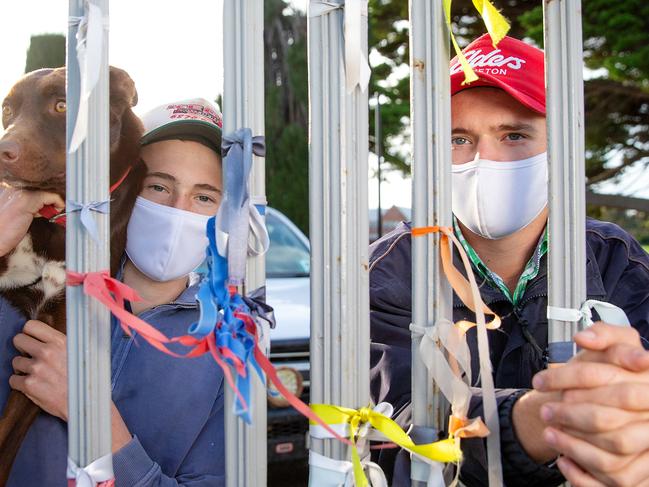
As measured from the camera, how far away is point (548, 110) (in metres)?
1.21

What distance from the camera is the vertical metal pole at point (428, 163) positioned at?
1.23m

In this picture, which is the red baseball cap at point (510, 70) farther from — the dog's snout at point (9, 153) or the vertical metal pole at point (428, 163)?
the dog's snout at point (9, 153)

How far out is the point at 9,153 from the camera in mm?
1609

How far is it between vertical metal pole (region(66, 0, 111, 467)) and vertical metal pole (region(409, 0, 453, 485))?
0.55 meters

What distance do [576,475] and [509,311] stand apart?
0.68 meters

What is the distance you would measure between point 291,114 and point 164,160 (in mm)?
14544

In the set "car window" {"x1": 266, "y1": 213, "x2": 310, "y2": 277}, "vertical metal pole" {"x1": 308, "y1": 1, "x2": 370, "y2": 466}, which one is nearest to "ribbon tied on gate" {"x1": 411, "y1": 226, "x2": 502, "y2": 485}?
"vertical metal pole" {"x1": 308, "y1": 1, "x2": 370, "y2": 466}

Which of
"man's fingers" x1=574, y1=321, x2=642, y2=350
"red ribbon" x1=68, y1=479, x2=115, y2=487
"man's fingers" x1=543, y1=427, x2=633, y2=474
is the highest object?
"man's fingers" x1=574, y1=321, x2=642, y2=350

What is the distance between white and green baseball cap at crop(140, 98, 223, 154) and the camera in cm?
176

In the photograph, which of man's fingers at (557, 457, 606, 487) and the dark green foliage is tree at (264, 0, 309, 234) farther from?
man's fingers at (557, 457, 606, 487)

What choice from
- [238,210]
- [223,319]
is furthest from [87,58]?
[223,319]

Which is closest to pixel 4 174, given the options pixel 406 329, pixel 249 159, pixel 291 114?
pixel 249 159

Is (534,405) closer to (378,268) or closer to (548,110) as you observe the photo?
(548,110)

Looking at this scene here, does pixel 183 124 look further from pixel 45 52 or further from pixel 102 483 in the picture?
pixel 102 483
